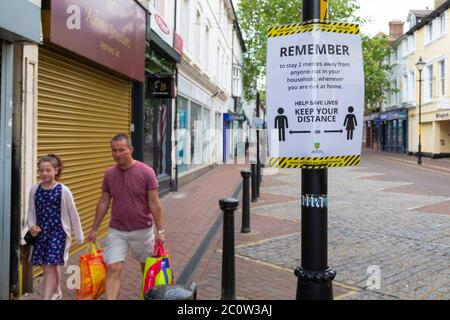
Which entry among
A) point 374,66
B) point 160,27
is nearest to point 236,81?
point 374,66

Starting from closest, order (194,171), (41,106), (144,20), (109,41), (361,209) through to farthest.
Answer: (41,106), (109,41), (144,20), (361,209), (194,171)

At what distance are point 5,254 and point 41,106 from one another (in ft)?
5.79

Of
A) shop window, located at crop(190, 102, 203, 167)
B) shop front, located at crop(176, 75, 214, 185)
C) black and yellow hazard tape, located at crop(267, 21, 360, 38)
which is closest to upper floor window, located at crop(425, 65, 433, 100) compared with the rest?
shop front, located at crop(176, 75, 214, 185)

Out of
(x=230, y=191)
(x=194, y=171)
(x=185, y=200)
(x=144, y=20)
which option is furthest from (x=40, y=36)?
(x=194, y=171)

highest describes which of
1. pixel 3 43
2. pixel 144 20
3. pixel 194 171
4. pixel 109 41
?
pixel 144 20

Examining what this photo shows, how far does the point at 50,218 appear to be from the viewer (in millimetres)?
4191

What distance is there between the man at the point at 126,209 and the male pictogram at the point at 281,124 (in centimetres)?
125

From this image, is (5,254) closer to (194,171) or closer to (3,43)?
(3,43)

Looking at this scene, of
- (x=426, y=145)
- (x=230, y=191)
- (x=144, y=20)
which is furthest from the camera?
(x=426, y=145)

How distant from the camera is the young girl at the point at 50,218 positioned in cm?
418

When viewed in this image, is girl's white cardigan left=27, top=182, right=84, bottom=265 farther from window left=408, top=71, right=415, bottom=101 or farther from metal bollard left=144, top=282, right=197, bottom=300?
window left=408, top=71, right=415, bottom=101

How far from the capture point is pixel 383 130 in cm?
4591

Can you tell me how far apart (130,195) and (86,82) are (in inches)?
127

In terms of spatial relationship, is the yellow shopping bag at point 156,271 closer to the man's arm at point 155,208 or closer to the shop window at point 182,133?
the man's arm at point 155,208
